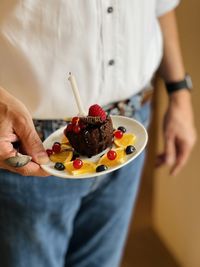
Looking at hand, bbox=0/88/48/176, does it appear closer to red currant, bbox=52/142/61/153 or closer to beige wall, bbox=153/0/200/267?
red currant, bbox=52/142/61/153

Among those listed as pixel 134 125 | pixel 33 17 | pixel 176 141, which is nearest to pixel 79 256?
pixel 176 141

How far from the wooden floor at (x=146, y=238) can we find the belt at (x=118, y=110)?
678 millimetres

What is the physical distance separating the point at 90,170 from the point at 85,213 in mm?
315

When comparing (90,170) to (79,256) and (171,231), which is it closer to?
(79,256)

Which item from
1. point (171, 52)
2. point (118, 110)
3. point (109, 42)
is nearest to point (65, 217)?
point (118, 110)

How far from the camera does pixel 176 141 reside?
1.00 m

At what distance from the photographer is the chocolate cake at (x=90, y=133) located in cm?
65

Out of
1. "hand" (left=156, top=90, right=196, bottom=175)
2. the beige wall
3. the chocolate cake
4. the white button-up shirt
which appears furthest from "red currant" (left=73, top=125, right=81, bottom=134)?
the beige wall

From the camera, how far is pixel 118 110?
2.70 feet

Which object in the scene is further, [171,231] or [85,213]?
[171,231]

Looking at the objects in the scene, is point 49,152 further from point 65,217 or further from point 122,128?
point 65,217

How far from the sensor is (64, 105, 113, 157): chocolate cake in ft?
2.12

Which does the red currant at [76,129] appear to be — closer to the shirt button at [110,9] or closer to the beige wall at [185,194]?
→ the shirt button at [110,9]

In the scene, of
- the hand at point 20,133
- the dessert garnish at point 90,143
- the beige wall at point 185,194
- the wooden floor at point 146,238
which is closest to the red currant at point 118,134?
the dessert garnish at point 90,143
